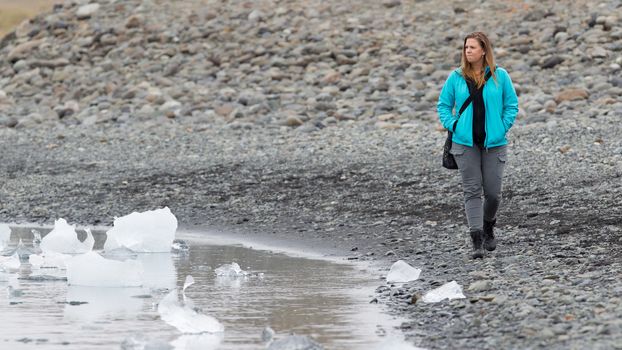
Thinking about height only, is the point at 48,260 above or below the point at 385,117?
below

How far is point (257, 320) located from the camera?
8914 mm

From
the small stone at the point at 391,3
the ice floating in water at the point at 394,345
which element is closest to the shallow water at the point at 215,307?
the ice floating in water at the point at 394,345

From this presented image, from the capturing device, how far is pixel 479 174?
1053 cm

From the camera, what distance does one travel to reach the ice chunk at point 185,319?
833 centimetres

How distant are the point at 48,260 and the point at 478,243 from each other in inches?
150

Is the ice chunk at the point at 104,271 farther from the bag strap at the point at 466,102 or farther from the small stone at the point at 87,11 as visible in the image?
the small stone at the point at 87,11

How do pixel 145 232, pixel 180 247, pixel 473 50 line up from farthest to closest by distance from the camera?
pixel 180 247 → pixel 145 232 → pixel 473 50

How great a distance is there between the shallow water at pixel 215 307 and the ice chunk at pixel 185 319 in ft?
0.24

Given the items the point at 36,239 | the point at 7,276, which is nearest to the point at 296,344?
the point at 7,276

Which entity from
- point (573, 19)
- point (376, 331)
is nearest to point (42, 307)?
point (376, 331)

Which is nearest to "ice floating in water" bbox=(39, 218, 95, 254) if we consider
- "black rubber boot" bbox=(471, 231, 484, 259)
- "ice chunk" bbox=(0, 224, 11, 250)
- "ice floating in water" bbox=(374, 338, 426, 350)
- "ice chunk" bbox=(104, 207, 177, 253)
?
"ice chunk" bbox=(104, 207, 177, 253)

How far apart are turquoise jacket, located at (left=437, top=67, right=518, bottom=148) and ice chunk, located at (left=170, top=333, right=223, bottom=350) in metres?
2.94

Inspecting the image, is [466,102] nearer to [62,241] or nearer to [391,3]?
[62,241]

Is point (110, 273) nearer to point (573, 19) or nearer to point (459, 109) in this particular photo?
point (459, 109)
